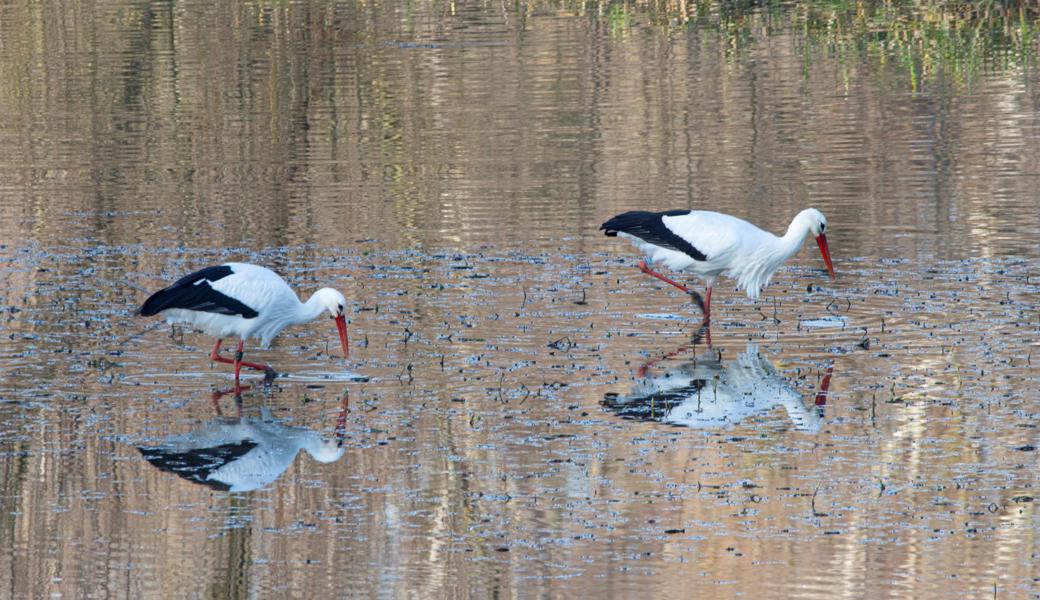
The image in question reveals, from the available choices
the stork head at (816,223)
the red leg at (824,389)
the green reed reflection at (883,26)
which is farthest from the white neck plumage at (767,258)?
the green reed reflection at (883,26)

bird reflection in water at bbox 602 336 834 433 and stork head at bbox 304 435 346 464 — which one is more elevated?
bird reflection in water at bbox 602 336 834 433

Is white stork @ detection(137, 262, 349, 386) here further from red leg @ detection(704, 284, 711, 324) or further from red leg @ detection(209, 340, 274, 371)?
red leg @ detection(704, 284, 711, 324)

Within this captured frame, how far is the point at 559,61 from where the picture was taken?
2608cm

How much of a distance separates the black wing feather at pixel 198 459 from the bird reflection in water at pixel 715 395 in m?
2.15

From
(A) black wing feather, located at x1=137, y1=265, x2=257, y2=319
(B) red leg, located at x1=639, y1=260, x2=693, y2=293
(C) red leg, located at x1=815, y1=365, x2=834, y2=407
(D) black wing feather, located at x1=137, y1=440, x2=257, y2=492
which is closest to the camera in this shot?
(D) black wing feather, located at x1=137, y1=440, x2=257, y2=492

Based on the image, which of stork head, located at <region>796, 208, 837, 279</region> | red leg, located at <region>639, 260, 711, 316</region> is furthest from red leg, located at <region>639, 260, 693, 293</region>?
stork head, located at <region>796, 208, 837, 279</region>

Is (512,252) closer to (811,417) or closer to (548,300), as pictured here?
(548,300)

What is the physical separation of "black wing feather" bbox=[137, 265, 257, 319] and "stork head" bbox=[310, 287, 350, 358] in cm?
44

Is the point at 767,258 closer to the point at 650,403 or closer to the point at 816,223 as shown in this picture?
the point at 816,223

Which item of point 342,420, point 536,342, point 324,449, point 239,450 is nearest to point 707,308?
point 536,342

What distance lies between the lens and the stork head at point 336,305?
11414mm

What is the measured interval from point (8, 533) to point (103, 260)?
21.7 ft

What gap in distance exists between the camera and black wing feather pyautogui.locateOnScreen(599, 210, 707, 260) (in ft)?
43.5

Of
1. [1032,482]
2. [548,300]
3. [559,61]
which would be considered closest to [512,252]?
[548,300]
